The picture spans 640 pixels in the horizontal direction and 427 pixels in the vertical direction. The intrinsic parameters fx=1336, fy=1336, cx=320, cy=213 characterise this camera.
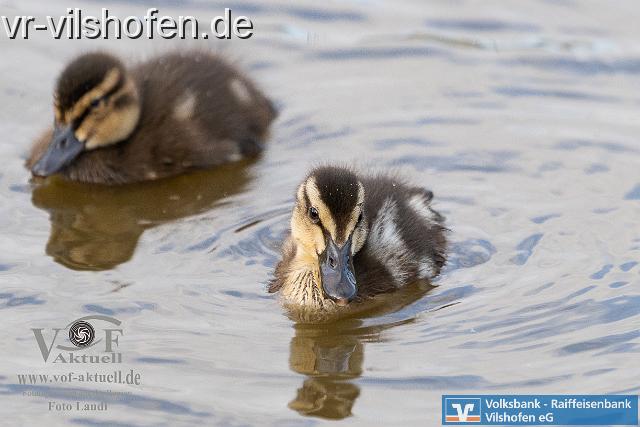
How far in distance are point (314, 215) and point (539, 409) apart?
1.27 meters

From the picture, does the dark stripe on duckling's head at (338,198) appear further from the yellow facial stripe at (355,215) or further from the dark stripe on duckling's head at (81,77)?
the dark stripe on duckling's head at (81,77)

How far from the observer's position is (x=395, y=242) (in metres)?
5.93

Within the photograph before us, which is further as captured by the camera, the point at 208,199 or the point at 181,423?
the point at 208,199

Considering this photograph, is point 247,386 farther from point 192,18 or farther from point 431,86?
point 192,18

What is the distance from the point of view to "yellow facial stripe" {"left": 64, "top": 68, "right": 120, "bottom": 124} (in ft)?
23.1

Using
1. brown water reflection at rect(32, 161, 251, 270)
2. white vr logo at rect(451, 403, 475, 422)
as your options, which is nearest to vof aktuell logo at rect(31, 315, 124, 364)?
brown water reflection at rect(32, 161, 251, 270)

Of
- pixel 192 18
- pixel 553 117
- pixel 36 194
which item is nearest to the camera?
pixel 36 194

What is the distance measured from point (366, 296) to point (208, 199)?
1514mm

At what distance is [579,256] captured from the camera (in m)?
6.08

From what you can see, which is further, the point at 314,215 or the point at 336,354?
the point at 314,215

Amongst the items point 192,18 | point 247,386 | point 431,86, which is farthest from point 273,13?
point 247,386

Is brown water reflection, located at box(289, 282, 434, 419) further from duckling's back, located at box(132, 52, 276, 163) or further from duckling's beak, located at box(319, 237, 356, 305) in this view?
duckling's back, located at box(132, 52, 276, 163)

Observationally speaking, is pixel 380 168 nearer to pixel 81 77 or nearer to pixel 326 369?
pixel 81 77

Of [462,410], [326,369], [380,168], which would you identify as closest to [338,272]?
[326,369]
